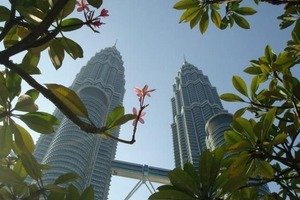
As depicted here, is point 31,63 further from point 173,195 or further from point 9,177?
point 173,195

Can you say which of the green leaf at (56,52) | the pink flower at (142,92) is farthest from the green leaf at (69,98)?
the green leaf at (56,52)

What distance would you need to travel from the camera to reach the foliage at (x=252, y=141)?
210cm

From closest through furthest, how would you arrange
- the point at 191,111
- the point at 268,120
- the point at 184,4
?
the point at 268,120, the point at 184,4, the point at 191,111

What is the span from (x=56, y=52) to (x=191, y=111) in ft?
420

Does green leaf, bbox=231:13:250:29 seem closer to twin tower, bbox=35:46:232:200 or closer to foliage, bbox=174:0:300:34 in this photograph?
foliage, bbox=174:0:300:34

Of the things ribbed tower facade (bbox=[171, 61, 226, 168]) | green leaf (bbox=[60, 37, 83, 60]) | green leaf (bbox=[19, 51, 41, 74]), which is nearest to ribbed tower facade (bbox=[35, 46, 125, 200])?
ribbed tower facade (bbox=[171, 61, 226, 168])

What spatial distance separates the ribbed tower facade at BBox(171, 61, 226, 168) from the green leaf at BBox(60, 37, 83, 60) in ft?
356

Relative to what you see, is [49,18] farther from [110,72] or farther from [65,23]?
[110,72]

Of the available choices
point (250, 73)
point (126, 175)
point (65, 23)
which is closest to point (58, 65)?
point (65, 23)

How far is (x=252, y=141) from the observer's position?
7.84ft

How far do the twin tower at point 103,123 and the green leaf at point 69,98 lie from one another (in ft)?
265

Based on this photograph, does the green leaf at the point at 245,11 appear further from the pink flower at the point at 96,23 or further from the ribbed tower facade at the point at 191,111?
the ribbed tower facade at the point at 191,111

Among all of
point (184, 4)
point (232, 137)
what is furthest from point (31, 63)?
point (184, 4)

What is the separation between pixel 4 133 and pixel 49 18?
85cm
